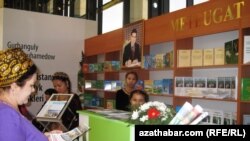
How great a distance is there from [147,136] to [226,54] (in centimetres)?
266

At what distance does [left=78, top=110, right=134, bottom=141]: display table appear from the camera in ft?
5.98

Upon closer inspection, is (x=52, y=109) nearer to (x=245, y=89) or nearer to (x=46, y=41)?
(x=245, y=89)

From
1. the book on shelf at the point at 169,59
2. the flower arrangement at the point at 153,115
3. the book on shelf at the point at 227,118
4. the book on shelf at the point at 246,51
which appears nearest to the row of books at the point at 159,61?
the book on shelf at the point at 169,59

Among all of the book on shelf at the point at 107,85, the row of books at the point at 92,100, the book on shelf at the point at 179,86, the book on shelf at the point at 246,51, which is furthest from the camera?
the row of books at the point at 92,100

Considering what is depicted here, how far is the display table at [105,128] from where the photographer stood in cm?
182

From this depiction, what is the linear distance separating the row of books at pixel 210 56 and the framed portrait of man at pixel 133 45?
1023 millimetres

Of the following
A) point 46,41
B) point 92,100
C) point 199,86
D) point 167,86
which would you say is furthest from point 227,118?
point 46,41

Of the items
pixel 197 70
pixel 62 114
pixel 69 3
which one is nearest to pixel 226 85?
pixel 197 70

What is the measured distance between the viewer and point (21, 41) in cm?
692

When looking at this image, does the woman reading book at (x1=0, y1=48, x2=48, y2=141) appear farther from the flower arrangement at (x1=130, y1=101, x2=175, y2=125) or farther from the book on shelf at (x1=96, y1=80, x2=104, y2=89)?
the book on shelf at (x1=96, y1=80, x2=104, y2=89)

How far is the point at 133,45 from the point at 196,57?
1524 mm

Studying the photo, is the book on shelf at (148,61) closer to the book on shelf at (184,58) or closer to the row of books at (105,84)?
the book on shelf at (184,58)

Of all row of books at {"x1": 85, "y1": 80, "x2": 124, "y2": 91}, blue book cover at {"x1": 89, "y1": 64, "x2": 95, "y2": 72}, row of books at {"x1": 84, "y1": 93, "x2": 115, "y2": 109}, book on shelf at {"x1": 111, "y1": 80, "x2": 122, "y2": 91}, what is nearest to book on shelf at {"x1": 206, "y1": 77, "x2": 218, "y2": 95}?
row of books at {"x1": 85, "y1": 80, "x2": 124, "y2": 91}

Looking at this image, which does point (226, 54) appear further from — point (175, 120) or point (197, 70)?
point (175, 120)
